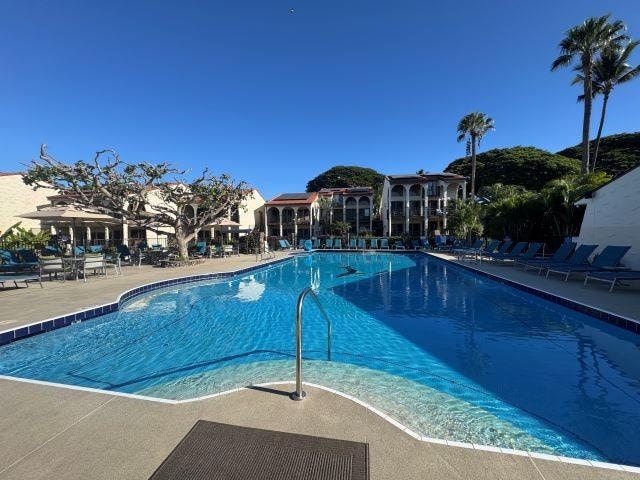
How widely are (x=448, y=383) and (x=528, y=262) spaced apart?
31.6 ft

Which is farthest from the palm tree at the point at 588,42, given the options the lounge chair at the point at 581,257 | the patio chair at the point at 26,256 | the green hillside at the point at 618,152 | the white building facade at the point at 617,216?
the green hillside at the point at 618,152

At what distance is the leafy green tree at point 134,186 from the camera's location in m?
13.4

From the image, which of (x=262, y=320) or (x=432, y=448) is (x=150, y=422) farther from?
(x=262, y=320)

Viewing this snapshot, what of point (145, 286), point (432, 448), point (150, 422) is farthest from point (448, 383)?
point (145, 286)

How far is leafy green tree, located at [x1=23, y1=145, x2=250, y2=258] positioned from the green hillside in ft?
166

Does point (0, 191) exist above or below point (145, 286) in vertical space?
above

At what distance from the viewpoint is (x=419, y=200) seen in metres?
35.7

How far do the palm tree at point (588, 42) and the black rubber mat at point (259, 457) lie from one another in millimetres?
21833

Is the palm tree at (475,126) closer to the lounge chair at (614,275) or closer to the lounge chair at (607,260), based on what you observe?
the lounge chair at (607,260)

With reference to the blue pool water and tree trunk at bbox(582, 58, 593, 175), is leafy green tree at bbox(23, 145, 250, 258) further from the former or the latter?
tree trunk at bbox(582, 58, 593, 175)

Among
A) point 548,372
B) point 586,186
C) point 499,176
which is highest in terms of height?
point 499,176

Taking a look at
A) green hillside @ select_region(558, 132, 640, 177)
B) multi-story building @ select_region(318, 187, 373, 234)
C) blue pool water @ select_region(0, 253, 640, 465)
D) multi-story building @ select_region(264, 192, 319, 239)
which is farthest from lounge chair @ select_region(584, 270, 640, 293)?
green hillside @ select_region(558, 132, 640, 177)

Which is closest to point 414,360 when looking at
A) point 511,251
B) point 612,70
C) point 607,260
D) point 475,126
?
point 607,260

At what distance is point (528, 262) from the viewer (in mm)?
11586
